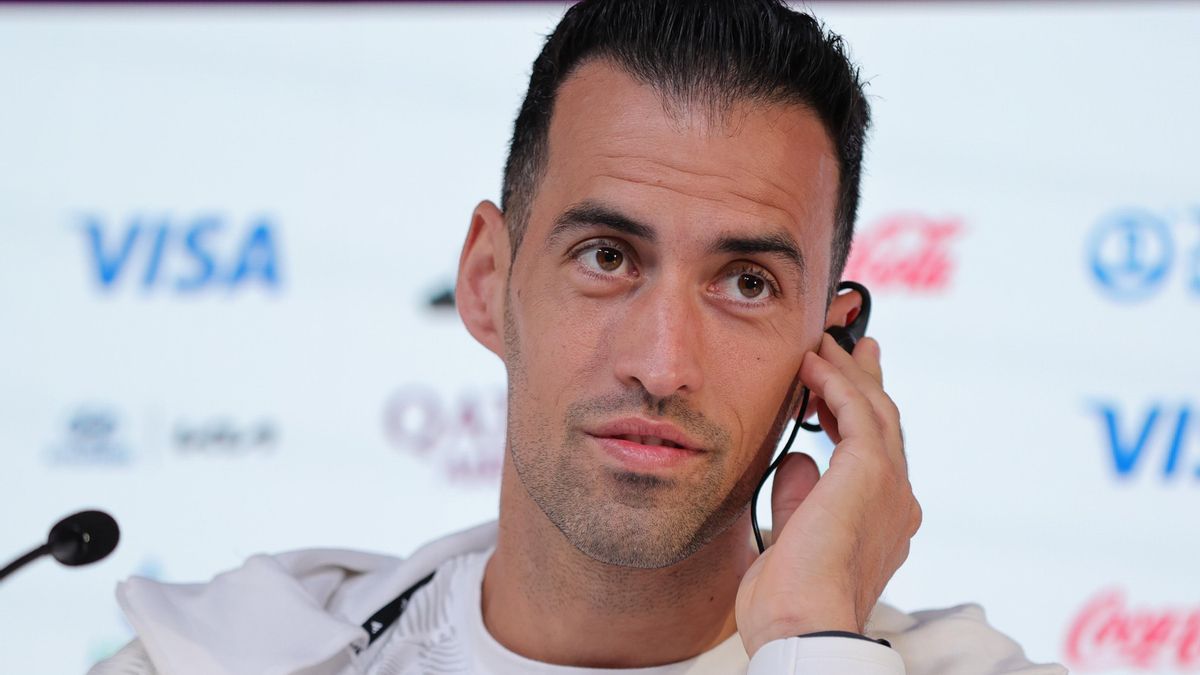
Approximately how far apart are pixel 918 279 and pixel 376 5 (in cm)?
180

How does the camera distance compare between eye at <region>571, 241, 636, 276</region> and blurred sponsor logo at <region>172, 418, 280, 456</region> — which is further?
blurred sponsor logo at <region>172, 418, 280, 456</region>

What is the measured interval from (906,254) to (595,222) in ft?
6.22

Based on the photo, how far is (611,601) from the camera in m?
1.99

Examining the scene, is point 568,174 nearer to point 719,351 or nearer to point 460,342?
point 719,351

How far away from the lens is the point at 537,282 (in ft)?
6.44

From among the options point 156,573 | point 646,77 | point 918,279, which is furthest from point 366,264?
point 646,77

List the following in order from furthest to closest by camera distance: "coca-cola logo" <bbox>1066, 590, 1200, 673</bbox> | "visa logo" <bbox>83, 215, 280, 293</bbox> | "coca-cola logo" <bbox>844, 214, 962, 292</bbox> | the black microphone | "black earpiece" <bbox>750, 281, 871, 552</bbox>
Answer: "visa logo" <bbox>83, 215, 280, 293</bbox> < "coca-cola logo" <bbox>844, 214, 962, 292</bbox> < "coca-cola logo" <bbox>1066, 590, 1200, 673</bbox> < "black earpiece" <bbox>750, 281, 871, 552</bbox> < the black microphone

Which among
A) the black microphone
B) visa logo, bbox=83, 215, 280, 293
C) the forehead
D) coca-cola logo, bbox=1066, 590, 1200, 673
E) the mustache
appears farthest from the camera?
visa logo, bbox=83, 215, 280, 293

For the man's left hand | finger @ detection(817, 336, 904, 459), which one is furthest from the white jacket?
finger @ detection(817, 336, 904, 459)

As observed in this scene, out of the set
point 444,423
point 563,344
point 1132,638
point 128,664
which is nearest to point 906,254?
point 1132,638

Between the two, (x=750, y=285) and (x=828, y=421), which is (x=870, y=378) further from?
(x=750, y=285)

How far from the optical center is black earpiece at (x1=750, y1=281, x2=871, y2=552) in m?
1.97

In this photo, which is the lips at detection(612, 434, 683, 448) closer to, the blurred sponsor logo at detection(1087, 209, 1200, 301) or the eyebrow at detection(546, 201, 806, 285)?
the eyebrow at detection(546, 201, 806, 285)

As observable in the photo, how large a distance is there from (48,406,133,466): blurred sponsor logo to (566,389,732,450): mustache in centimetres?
227
